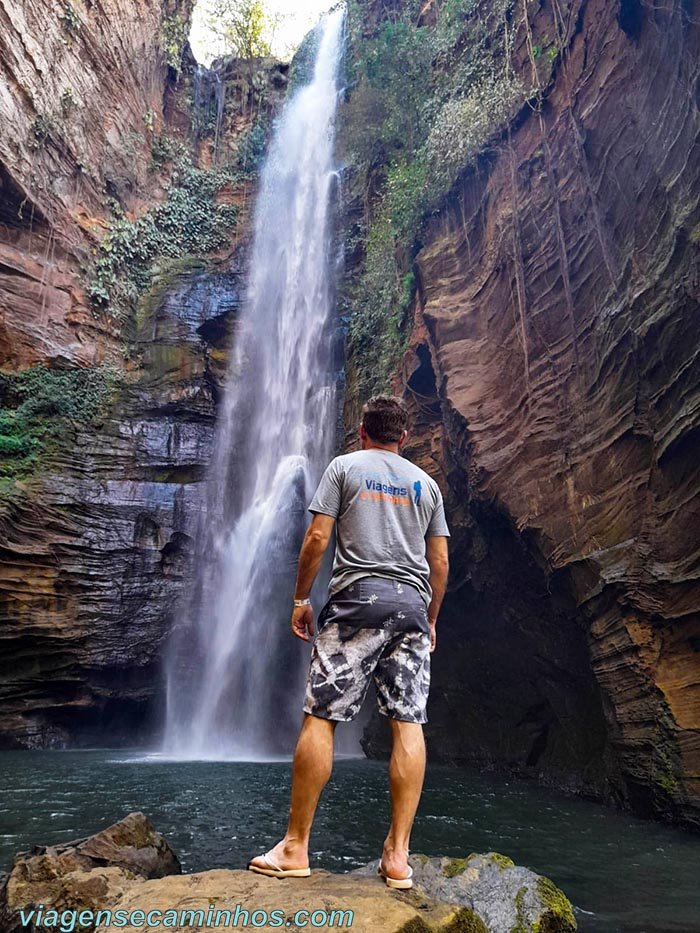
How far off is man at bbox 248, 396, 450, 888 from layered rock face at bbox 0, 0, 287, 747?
11906 mm

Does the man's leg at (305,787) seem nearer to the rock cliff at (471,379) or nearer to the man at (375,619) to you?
the man at (375,619)

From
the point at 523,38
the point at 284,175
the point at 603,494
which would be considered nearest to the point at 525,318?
the point at 603,494

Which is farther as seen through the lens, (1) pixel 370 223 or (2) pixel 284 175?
(2) pixel 284 175

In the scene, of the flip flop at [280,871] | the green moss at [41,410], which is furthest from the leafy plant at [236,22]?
the flip flop at [280,871]

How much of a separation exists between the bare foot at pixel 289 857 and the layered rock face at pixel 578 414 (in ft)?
15.4

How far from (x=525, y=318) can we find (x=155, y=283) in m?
13.1

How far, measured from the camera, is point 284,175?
71.2ft

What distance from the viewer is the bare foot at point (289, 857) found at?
2.51 metres

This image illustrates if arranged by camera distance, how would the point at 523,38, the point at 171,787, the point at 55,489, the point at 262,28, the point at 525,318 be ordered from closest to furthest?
the point at 171,787
the point at 525,318
the point at 523,38
the point at 55,489
the point at 262,28

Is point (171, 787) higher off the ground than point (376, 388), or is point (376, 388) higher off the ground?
point (376, 388)

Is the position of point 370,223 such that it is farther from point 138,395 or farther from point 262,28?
point 262,28

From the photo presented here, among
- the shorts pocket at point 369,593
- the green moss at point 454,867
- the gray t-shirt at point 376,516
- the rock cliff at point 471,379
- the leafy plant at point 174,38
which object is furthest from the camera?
the leafy plant at point 174,38

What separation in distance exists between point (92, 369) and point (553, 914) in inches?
628

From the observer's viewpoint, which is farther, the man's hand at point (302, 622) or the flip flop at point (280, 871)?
the man's hand at point (302, 622)
